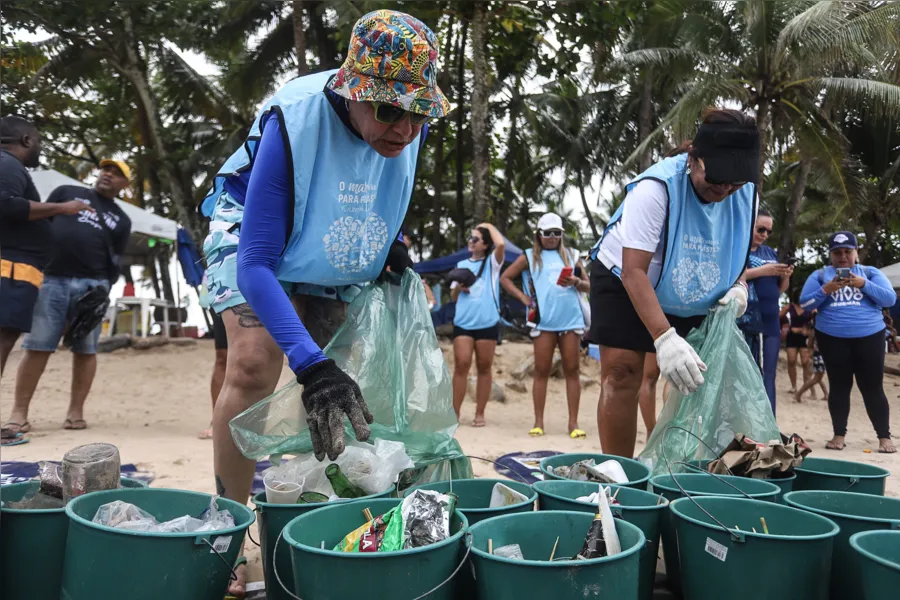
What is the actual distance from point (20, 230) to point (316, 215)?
114 inches

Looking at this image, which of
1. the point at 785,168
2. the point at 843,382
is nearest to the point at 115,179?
the point at 843,382

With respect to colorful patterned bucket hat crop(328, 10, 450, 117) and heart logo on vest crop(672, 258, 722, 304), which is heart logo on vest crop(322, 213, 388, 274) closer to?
colorful patterned bucket hat crop(328, 10, 450, 117)

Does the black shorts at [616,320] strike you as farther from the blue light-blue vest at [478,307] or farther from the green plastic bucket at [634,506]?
the blue light-blue vest at [478,307]

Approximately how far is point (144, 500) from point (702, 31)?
13778 millimetres

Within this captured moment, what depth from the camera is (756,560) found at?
1.40m

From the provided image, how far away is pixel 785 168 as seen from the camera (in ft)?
62.7

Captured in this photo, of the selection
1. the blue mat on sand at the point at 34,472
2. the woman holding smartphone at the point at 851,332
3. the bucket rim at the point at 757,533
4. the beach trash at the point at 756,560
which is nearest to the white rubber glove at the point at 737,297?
the bucket rim at the point at 757,533

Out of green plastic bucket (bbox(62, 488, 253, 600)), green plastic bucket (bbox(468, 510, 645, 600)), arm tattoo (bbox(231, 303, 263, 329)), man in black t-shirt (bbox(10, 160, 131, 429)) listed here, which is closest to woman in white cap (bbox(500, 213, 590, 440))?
man in black t-shirt (bbox(10, 160, 131, 429))

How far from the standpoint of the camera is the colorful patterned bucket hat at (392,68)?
5.35ft

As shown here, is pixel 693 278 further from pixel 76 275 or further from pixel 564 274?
Answer: pixel 76 275

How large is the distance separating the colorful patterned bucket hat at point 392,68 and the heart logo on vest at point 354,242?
0.38 metres

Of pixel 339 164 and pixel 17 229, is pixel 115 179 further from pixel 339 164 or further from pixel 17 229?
pixel 339 164

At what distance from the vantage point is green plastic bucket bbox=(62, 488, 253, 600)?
49.3 inches

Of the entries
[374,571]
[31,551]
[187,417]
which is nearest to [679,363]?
[374,571]
